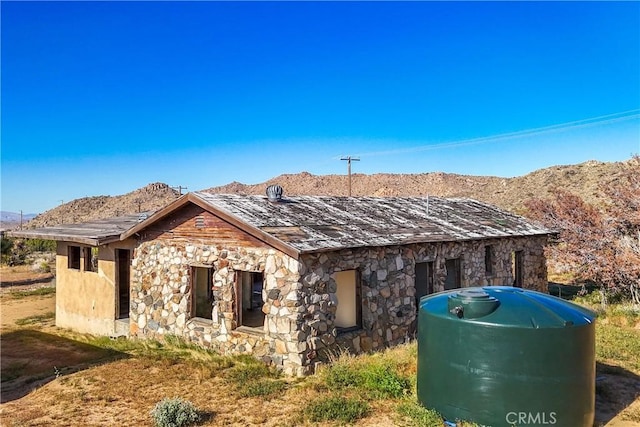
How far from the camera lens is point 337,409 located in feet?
23.5

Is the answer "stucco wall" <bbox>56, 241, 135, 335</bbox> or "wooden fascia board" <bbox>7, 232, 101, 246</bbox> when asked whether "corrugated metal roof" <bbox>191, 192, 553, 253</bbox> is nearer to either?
"wooden fascia board" <bbox>7, 232, 101, 246</bbox>

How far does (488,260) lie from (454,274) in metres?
1.50

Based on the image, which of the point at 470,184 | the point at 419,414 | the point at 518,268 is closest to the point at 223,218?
the point at 419,414

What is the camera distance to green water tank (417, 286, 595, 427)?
587 centimetres

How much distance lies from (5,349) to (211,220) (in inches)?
270

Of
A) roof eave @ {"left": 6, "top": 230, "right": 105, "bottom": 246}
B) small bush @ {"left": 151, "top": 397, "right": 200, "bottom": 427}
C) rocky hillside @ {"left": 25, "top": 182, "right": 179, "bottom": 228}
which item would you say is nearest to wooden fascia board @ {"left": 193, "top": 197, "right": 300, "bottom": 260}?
small bush @ {"left": 151, "top": 397, "right": 200, "bottom": 427}

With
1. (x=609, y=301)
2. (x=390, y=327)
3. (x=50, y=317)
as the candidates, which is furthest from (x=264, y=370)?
(x=609, y=301)

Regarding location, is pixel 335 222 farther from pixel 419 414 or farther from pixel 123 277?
pixel 123 277

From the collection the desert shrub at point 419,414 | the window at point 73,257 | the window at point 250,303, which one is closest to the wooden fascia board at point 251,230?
the window at point 250,303

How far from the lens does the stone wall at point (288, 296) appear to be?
928 cm

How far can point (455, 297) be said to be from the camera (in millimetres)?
6426

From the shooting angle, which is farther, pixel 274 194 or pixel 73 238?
pixel 73 238

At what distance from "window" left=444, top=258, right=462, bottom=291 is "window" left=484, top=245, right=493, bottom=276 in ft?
3.28

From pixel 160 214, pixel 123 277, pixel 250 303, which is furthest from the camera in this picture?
pixel 250 303
